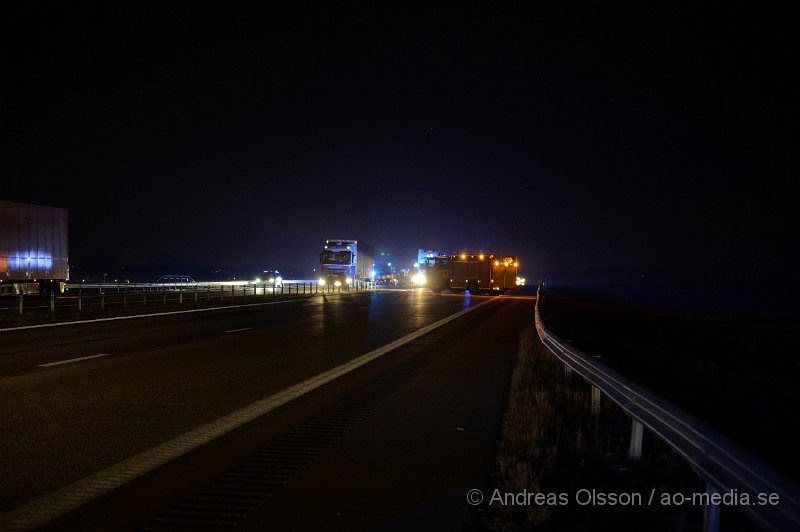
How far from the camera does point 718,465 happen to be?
3.68 meters

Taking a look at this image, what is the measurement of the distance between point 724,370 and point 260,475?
13633 mm

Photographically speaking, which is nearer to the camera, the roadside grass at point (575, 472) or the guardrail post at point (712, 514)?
the guardrail post at point (712, 514)

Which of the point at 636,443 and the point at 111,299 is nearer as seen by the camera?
the point at 636,443

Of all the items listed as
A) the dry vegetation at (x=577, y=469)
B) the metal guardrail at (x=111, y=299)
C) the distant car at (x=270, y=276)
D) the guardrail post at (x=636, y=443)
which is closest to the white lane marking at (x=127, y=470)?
the dry vegetation at (x=577, y=469)

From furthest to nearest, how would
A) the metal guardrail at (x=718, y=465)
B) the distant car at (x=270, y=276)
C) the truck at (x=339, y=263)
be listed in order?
the distant car at (x=270, y=276) < the truck at (x=339, y=263) < the metal guardrail at (x=718, y=465)

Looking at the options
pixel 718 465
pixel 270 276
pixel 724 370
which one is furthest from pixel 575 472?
pixel 270 276

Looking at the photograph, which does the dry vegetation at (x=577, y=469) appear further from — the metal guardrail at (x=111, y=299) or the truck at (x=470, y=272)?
the truck at (x=470, y=272)

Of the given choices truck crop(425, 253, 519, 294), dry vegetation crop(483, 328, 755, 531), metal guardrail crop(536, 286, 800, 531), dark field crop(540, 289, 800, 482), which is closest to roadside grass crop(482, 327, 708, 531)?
dry vegetation crop(483, 328, 755, 531)

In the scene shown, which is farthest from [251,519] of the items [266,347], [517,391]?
[266,347]

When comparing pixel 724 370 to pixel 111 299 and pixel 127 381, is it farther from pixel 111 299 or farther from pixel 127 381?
pixel 111 299

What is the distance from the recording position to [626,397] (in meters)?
5.88

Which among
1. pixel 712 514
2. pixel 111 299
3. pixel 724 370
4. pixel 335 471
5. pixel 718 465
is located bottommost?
pixel 724 370

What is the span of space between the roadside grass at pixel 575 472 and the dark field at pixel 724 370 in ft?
3.31

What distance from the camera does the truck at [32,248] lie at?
33500 mm
